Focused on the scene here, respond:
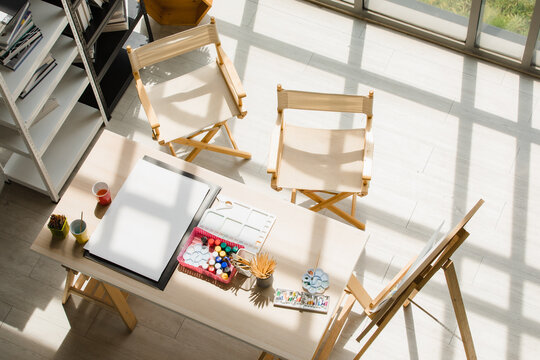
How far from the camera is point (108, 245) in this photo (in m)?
3.25

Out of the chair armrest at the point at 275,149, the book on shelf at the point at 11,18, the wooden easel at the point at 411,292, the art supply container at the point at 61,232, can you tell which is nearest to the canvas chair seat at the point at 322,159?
the chair armrest at the point at 275,149

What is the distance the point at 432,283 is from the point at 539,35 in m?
2.05

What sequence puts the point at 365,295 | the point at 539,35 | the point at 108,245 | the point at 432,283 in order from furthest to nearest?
the point at 539,35 → the point at 432,283 → the point at 365,295 → the point at 108,245

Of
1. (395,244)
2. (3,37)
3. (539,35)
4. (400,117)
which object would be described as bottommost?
(3,37)

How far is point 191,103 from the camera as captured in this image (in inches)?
164

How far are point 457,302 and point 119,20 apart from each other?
297 centimetres

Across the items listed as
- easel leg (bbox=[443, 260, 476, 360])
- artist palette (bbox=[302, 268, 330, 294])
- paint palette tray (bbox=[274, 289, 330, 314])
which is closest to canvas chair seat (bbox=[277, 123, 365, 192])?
artist palette (bbox=[302, 268, 330, 294])

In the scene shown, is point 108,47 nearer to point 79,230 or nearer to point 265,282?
point 79,230

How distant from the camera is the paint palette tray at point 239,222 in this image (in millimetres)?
3299

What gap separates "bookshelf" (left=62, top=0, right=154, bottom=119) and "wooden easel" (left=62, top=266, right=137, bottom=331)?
132 centimetres

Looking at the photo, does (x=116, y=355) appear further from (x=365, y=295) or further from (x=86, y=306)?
(x=365, y=295)

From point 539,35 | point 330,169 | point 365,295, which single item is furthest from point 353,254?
point 539,35

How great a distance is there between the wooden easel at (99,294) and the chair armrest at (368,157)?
5.18ft

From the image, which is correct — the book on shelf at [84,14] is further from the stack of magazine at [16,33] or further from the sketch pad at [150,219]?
the sketch pad at [150,219]
